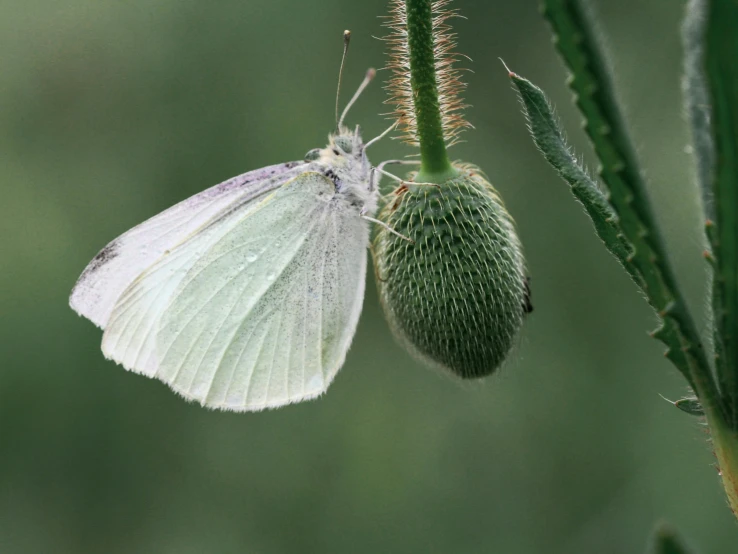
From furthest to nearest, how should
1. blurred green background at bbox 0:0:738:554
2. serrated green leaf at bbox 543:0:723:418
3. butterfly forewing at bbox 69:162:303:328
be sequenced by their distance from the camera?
blurred green background at bbox 0:0:738:554 → butterfly forewing at bbox 69:162:303:328 → serrated green leaf at bbox 543:0:723:418

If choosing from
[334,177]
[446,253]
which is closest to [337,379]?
[334,177]

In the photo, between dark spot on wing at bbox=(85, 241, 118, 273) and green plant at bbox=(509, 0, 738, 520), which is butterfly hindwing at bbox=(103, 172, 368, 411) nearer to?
dark spot on wing at bbox=(85, 241, 118, 273)

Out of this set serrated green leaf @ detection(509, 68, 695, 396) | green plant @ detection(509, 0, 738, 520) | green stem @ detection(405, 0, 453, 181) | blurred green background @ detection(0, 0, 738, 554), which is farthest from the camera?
blurred green background @ detection(0, 0, 738, 554)

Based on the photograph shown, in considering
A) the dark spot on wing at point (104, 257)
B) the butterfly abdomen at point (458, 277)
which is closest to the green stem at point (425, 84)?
the butterfly abdomen at point (458, 277)

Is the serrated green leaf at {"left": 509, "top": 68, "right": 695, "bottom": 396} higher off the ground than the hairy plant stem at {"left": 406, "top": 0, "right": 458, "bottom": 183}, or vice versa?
the hairy plant stem at {"left": 406, "top": 0, "right": 458, "bottom": 183}

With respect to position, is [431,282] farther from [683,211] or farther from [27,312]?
[27,312]

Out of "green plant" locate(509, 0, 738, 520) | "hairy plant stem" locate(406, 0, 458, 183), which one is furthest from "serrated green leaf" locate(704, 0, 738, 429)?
"hairy plant stem" locate(406, 0, 458, 183)

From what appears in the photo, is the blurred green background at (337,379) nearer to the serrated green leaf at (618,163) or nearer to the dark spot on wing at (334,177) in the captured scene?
the dark spot on wing at (334,177)
